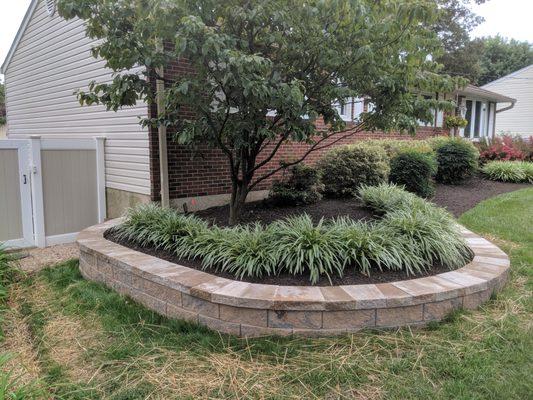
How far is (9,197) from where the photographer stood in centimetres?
606

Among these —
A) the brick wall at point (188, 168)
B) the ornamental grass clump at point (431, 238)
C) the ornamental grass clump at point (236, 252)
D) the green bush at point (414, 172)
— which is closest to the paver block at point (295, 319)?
the ornamental grass clump at point (236, 252)

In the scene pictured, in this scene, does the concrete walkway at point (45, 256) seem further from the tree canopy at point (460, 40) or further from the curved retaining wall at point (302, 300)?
the tree canopy at point (460, 40)

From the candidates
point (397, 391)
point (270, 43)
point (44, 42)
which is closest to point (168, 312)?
point (397, 391)

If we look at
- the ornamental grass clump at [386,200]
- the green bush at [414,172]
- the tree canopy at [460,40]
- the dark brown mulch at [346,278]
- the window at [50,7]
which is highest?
the tree canopy at [460,40]

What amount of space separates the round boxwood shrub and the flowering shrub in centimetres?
300

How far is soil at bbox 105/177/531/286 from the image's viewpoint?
11.5ft

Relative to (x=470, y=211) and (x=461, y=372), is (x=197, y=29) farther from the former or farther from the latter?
(x=470, y=211)

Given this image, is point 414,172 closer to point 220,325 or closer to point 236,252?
point 236,252

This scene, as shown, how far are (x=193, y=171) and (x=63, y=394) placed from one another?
4.29 metres

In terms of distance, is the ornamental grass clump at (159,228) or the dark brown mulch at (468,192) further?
the dark brown mulch at (468,192)

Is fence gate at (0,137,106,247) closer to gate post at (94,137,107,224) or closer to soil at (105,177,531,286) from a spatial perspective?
gate post at (94,137,107,224)

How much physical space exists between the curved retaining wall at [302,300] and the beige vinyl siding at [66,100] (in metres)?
2.96

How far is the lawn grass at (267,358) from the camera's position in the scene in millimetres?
2518

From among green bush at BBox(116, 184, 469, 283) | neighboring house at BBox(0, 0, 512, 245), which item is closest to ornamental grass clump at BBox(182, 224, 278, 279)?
green bush at BBox(116, 184, 469, 283)
